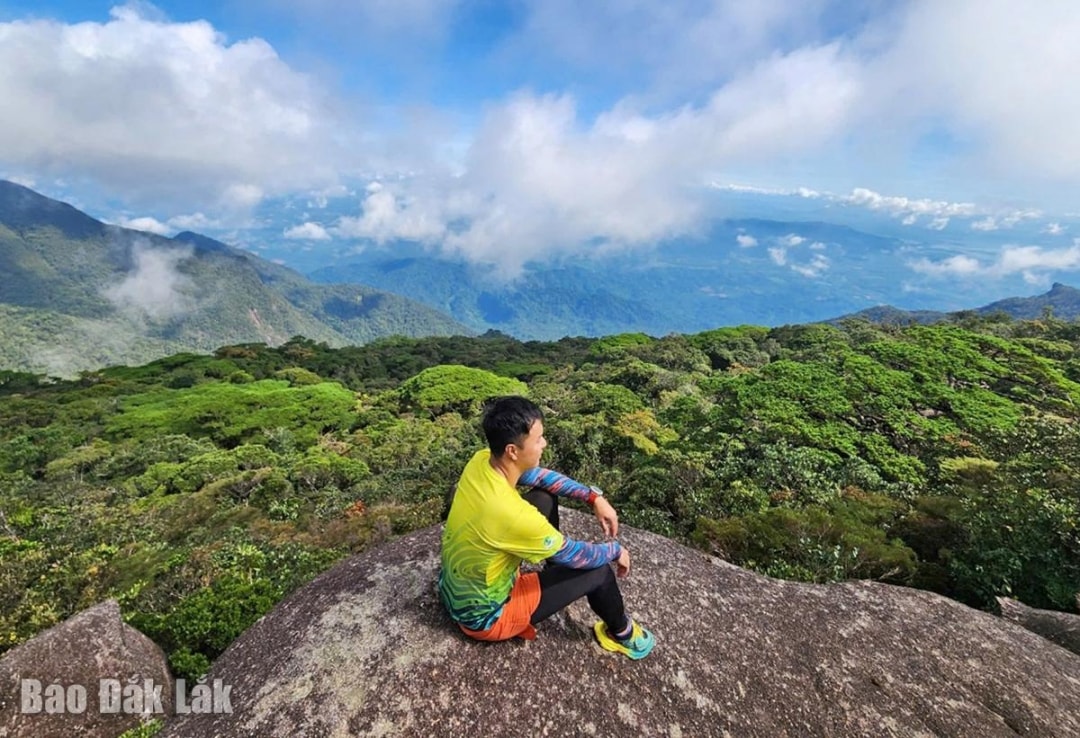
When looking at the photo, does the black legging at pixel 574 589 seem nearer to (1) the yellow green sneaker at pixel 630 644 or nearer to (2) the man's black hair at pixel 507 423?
(1) the yellow green sneaker at pixel 630 644

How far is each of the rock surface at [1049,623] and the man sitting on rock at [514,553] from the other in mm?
5215

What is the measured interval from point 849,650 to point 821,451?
1547 centimetres

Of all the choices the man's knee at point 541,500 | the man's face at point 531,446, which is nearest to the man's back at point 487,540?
the man's face at point 531,446

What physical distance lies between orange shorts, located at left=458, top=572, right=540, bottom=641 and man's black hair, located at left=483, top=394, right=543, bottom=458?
123 centimetres

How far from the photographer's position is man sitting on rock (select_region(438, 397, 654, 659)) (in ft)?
13.4

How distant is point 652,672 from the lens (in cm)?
484

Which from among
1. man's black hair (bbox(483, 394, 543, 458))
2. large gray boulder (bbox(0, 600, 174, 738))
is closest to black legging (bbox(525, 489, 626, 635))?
man's black hair (bbox(483, 394, 543, 458))

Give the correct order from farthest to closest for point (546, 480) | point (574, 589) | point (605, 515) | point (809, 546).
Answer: point (809, 546) → point (605, 515) → point (546, 480) → point (574, 589)

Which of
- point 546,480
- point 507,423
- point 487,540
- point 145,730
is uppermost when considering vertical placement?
point 507,423

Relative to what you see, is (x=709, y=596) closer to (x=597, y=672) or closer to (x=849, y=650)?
(x=849, y=650)

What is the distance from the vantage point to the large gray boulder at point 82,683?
199 inches

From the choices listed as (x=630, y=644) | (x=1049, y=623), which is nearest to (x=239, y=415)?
(x=630, y=644)

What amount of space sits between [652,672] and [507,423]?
2.80 meters

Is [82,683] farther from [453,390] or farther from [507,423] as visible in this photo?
[453,390]
